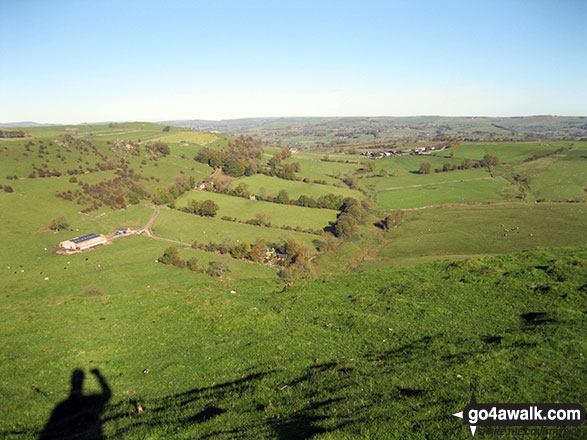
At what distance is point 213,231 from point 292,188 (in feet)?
197

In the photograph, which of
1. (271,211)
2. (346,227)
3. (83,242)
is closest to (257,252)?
(346,227)

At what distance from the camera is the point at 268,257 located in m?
92.0

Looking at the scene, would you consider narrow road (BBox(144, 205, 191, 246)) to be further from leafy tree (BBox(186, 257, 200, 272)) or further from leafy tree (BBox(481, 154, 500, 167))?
leafy tree (BBox(481, 154, 500, 167))

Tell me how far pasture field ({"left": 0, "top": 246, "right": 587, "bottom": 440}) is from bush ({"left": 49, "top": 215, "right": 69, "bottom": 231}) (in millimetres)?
90228

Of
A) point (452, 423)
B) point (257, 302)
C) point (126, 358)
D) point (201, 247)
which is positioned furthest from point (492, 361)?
point (201, 247)

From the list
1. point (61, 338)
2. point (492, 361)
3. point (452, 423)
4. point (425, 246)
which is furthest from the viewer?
point (425, 246)

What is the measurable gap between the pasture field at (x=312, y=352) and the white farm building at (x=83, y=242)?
73.5 metres

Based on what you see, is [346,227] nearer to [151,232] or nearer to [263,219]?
[263,219]

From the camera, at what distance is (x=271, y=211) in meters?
128

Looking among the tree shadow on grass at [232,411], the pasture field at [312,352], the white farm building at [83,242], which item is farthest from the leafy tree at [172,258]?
the tree shadow on grass at [232,411]

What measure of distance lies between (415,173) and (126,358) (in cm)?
19470

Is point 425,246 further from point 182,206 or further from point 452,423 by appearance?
point 182,206

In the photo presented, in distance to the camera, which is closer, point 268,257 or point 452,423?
point 452,423
